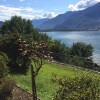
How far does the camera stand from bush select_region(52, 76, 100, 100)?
287 inches

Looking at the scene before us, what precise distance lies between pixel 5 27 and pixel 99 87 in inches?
3440

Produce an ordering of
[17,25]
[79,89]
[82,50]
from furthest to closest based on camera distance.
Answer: [17,25] → [82,50] → [79,89]

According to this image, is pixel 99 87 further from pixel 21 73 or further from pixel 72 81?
pixel 21 73

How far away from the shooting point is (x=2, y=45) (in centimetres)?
2395

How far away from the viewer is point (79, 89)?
7633 mm

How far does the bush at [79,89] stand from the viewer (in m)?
7.28

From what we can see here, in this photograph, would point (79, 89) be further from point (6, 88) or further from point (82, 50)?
point (82, 50)

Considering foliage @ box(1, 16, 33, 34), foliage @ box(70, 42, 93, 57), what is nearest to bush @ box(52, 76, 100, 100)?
Result: foliage @ box(70, 42, 93, 57)

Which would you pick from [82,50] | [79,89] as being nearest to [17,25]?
[82,50]

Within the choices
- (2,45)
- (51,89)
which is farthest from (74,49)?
(51,89)

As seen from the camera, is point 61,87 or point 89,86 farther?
point 61,87

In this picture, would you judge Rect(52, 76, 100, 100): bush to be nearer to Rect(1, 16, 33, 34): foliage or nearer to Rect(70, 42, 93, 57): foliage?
Rect(70, 42, 93, 57): foliage

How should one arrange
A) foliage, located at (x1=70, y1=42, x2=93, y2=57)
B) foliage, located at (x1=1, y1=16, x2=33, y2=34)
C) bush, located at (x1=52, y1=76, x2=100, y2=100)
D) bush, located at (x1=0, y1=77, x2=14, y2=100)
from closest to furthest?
1. bush, located at (x1=52, y1=76, x2=100, y2=100)
2. bush, located at (x1=0, y1=77, x2=14, y2=100)
3. foliage, located at (x1=70, y1=42, x2=93, y2=57)
4. foliage, located at (x1=1, y1=16, x2=33, y2=34)

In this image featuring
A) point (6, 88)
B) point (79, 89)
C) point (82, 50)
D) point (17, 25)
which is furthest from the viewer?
point (17, 25)
